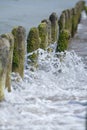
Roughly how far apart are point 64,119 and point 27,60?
324cm

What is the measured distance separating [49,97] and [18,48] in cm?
119

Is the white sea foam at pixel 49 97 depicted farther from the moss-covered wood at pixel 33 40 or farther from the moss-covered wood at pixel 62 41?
the moss-covered wood at pixel 33 40

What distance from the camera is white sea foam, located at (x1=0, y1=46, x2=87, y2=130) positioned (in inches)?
291

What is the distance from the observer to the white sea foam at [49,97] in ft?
24.3

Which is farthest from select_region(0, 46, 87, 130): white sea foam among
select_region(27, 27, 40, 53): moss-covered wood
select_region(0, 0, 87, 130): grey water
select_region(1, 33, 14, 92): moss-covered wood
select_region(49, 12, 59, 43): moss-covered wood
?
select_region(49, 12, 59, 43): moss-covered wood

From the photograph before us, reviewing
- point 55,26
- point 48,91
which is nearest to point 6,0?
point 55,26

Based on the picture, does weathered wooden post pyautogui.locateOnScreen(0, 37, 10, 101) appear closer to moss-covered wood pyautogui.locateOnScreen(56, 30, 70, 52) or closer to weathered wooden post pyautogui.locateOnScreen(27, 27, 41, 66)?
weathered wooden post pyautogui.locateOnScreen(27, 27, 41, 66)

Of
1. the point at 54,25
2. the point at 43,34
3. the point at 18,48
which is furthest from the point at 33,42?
the point at 54,25

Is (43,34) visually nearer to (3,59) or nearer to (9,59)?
(9,59)

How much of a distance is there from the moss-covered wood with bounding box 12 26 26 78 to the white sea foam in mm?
195

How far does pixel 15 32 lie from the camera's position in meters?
9.38

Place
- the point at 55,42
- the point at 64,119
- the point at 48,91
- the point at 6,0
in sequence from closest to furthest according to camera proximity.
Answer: the point at 64,119
the point at 48,91
the point at 55,42
the point at 6,0

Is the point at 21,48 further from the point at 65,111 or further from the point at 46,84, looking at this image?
the point at 65,111

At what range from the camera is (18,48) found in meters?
9.46
